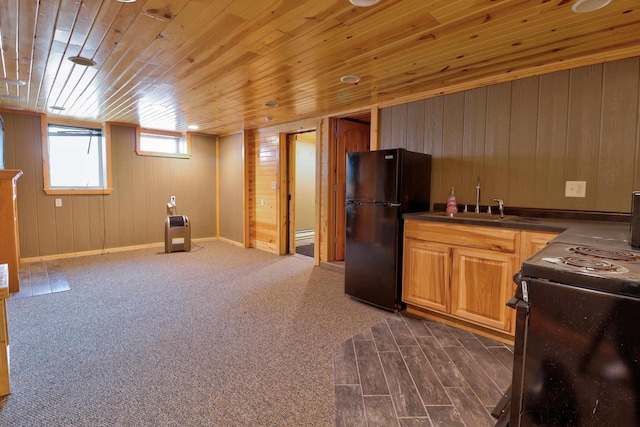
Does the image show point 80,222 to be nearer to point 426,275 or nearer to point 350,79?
point 350,79

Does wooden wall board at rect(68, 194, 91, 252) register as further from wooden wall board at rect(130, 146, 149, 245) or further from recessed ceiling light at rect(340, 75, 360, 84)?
recessed ceiling light at rect(340, 75, 360, 84)

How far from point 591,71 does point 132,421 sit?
3.73 meters

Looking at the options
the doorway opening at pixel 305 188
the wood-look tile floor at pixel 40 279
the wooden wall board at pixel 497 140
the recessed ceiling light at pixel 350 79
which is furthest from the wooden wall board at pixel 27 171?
the wooden wall board at pixel 497 140

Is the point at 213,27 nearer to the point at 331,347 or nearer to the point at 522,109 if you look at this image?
the point at 331,347

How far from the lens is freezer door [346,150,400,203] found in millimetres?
2994

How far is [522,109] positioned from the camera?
9.28ft

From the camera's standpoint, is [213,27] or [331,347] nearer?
[213,27]

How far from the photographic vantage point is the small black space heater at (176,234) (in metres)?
5.52

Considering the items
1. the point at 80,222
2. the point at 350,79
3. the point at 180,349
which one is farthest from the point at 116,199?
the point at 350,79

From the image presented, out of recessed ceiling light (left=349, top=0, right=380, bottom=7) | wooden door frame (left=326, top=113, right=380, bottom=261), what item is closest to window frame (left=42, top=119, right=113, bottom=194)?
wooden door frame (left=326, top=113, right=380, bottom=261)

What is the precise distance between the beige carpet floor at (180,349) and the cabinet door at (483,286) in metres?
0.71

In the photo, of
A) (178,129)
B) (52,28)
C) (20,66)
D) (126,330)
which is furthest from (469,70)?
(178,129)

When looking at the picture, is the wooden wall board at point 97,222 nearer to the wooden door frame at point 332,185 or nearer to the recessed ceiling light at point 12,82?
the recessed ceiling light at point 12,82

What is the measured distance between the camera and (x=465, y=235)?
2.65 m
